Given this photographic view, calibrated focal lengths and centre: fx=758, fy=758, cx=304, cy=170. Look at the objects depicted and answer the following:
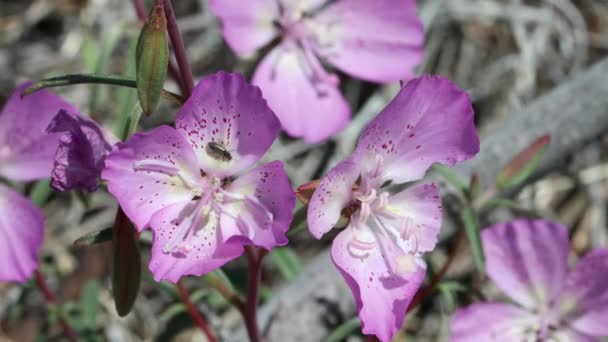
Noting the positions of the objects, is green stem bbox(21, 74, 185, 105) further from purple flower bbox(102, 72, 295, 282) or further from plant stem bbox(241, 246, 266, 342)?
plant stem bbox(241, 246, 266, 342)

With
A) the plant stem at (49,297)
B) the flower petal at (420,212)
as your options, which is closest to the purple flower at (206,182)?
the flower petal at (420,212)

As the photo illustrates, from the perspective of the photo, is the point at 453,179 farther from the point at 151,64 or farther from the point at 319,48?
the point at 151,64

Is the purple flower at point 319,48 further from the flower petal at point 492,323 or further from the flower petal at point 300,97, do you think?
the flower petal at point 492,323

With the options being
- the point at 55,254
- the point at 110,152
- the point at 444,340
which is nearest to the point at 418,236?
the point at 110,152

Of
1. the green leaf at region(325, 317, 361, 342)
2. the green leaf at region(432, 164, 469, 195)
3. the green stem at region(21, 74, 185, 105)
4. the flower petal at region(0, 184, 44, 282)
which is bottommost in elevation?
the green leaf at region(325, 317, 361, 342)

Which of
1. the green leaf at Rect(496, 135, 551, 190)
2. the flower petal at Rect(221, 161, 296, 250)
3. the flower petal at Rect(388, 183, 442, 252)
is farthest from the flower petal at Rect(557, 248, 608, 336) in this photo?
the flower petal at Rect(221, 161, 296, 250)

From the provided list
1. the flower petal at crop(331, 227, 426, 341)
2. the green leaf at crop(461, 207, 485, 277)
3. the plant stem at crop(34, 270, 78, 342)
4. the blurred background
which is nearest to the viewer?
the flower petal at crop(331, 227, 426, 341)
